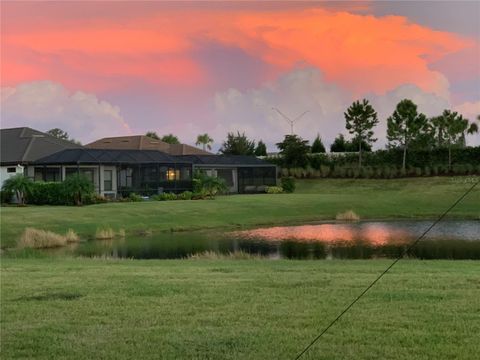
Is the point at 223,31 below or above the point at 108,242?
above

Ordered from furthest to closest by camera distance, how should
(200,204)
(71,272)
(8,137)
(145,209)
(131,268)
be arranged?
1. (8,137)
2. (200,204)
3. (145,209)
4. (131,268)
5. (71,272)

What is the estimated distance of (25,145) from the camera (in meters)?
42.2

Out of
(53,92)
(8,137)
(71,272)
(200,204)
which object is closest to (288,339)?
(71,272)

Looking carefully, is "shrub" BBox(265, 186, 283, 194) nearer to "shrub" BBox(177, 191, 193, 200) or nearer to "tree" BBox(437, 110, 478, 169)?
"shrub" BBox(177, 191, 193, 200)

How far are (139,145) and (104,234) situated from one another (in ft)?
96.7

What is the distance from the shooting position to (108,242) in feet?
75.6

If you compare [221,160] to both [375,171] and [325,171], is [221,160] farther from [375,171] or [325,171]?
[375,171]

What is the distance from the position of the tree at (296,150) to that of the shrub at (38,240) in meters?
34.6

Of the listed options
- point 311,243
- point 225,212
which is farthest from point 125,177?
point 311,243

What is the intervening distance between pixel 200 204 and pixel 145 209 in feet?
12.7

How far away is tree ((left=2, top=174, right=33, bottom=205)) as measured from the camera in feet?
110

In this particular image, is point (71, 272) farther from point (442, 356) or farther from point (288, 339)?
point (442, 356)

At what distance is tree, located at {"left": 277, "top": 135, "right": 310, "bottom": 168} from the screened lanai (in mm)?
14275

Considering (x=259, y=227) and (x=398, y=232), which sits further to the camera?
(x=259, y=227)
